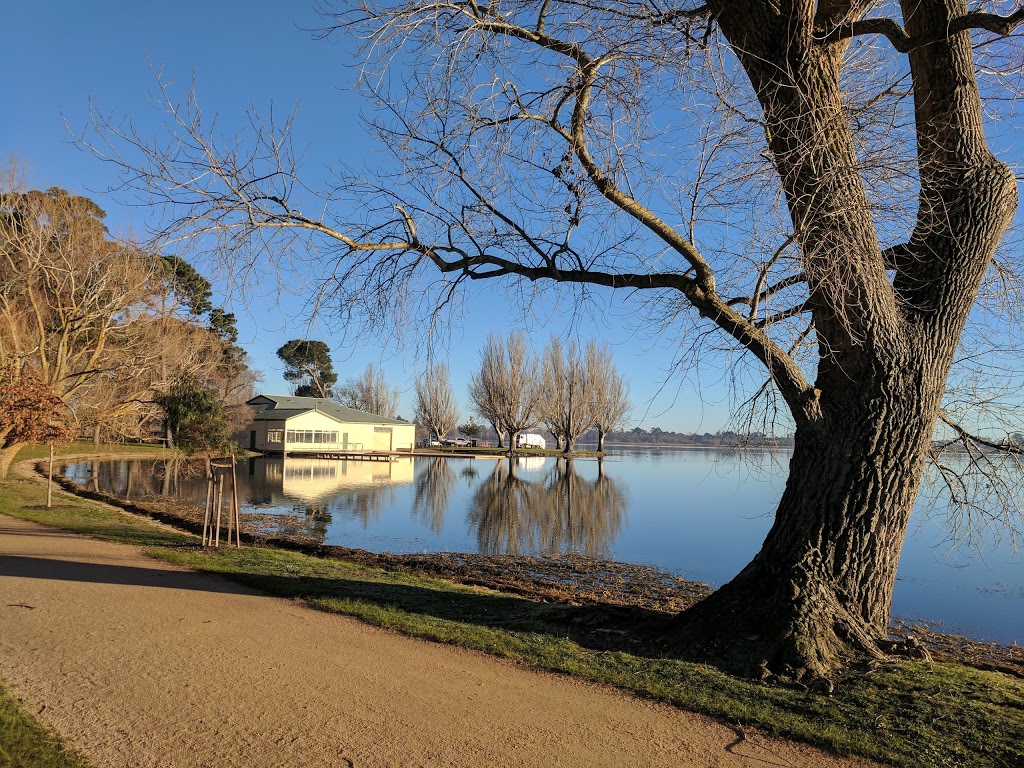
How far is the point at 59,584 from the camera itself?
8.07m

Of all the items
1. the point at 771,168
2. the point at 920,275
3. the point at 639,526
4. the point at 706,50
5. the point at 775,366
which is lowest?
the point at 639,526

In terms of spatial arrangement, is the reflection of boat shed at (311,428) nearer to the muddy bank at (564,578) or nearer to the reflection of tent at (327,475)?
the reflection of tent at (327,475)

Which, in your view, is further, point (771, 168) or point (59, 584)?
point (59, 584)

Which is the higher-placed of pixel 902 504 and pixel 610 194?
pixel 610 194

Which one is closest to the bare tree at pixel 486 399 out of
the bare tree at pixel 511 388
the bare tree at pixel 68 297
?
the bare tree at pixel 511 388

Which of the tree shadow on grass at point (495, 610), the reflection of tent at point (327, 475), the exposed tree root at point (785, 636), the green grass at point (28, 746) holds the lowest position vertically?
the reflection of tent at point (327, 475)

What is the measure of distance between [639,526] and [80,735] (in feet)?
64.1

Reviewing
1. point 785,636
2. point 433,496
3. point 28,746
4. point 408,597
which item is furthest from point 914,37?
point 433,496

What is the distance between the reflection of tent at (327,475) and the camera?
Answer: 2916 centimetres

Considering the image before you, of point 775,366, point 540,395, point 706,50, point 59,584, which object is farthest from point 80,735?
point 540,395

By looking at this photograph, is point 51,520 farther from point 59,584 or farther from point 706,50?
point 706,50

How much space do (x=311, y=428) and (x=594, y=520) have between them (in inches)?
A: 1500

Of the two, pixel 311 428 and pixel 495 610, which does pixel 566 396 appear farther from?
pixel 495 610

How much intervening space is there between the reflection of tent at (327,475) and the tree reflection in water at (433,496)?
1.25m
